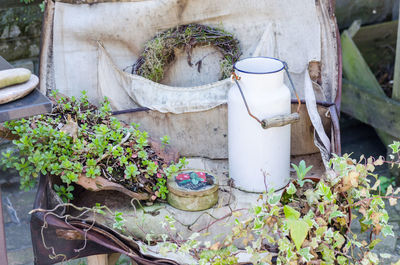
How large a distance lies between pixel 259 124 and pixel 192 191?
38 centimetres

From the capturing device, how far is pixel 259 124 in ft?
7.20

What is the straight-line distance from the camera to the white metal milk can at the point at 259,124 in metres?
2.17

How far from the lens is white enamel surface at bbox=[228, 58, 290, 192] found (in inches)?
85.7

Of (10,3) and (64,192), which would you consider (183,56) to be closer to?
(64,192)

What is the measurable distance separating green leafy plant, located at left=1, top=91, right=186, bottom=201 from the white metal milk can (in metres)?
0.27

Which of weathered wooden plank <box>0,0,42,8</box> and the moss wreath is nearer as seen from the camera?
the moss wreath

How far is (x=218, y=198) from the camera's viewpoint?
7.29 ft

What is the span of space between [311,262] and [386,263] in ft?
4.66

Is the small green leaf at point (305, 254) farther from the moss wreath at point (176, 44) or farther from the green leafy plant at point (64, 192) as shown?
the moss wreath at point (176, 44)

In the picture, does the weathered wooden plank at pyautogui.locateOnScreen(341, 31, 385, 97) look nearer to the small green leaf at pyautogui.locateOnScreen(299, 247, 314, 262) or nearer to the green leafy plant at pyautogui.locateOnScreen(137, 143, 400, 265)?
the green leafy plant at pyautogui.locateOnScreen(137, 143, 400, 265)

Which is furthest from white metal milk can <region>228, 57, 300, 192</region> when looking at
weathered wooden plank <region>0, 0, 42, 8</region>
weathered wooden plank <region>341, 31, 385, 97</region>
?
weathered wooden plank <region>0, 0, 42, 8</region>

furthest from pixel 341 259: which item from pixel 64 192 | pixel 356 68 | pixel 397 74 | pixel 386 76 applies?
pixel 386 76

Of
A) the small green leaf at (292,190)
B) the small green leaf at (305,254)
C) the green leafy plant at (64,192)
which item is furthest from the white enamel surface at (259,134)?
the green leafy plant at (64,192)

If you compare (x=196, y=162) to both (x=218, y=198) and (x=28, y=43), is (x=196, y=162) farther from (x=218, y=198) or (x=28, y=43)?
(x=28, y=43)
